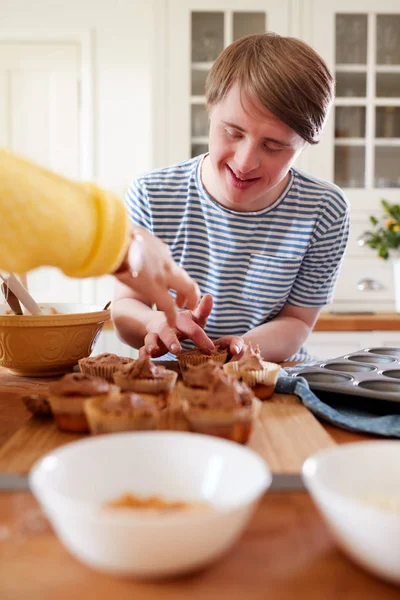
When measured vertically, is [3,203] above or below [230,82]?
below

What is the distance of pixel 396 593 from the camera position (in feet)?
1.95

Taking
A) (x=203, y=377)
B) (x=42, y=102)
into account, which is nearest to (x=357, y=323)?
(x=203, y=377)

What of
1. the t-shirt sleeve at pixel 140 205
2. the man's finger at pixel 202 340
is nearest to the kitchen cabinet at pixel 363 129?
the t-shirt sleeve at pixel 140 205

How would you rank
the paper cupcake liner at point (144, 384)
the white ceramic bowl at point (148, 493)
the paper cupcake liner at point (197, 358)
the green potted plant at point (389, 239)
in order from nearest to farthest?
the white ceramic bowl at point (148, 493) → the paper cupcake liner at point (144, 384) → the paper cupcake liner at point (197, 358) → the green potted plant at point (389, 239)

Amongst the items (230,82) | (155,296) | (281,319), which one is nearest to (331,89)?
(230,82)

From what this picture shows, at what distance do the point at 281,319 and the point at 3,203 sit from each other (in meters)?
1.06

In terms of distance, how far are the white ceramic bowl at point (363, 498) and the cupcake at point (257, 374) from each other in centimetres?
47

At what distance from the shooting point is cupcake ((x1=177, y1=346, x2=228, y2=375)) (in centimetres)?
137

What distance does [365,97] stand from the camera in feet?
11.3

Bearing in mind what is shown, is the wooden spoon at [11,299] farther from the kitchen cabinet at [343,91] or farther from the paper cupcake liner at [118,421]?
the kitchen cabinet at [343,91]

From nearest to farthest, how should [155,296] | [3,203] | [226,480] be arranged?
[226,480], [3,203], [155,296]

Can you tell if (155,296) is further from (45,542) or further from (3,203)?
(45,542)

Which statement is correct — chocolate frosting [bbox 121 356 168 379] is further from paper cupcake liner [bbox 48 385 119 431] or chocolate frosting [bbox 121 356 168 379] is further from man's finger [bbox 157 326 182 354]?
man's finger [bbox 157 326 182 354]

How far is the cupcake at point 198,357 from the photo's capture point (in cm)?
137
